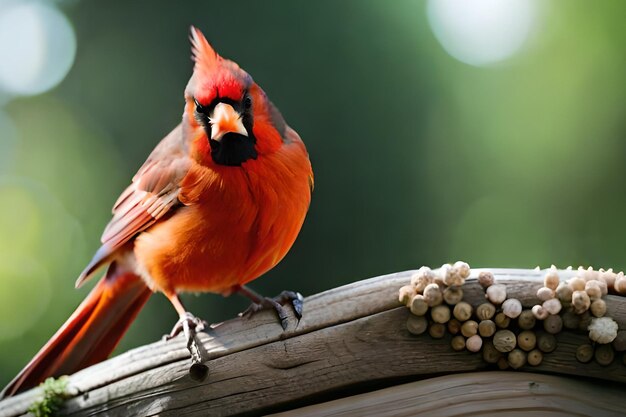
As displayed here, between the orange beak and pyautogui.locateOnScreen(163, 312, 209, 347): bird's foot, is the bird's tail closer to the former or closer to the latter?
pyautogui.locateOnScreen(163, 312, 209, 347): bird's foot

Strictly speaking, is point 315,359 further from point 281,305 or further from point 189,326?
point 189,326

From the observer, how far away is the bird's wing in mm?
1817

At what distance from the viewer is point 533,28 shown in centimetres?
353

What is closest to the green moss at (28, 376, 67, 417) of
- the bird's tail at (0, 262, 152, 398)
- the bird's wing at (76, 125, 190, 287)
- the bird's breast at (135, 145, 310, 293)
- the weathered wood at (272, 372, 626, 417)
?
the bird's tail at (0, 262, 152, 398)

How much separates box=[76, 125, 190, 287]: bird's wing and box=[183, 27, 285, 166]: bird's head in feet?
0.32

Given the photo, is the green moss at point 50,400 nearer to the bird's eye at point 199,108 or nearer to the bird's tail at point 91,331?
the bird's tail at point 91,331

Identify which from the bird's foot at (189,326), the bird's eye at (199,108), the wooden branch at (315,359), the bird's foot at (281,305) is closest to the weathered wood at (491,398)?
the wooden branch at (315,359)

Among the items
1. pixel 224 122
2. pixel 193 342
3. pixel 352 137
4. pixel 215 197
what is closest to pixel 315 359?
pixel 193 342

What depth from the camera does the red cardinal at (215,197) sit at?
1.66 meters

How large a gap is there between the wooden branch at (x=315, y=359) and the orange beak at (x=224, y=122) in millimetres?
482

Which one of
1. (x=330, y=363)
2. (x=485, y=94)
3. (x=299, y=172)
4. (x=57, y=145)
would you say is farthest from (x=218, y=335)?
(x=485, y=94)

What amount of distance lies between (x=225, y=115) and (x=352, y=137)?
5.43 ft

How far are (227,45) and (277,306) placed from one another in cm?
152

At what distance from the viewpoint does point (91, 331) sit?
2041 millimetres
